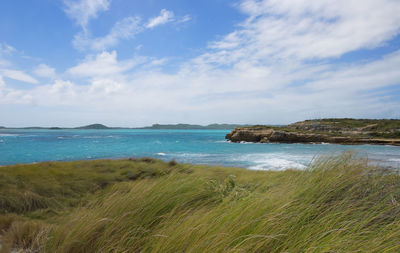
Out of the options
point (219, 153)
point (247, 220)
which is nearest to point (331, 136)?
point (219, 153)

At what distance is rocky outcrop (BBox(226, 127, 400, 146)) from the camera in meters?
43.9

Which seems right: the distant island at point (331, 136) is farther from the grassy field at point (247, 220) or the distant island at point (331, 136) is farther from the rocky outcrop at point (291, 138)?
the grassy field at point (247, 220)

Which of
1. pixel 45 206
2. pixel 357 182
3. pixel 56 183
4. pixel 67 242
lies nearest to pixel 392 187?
pixel 357 182

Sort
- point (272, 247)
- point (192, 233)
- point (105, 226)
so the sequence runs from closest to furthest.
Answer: point (272, 247), point (192, 233), point (105, 226)

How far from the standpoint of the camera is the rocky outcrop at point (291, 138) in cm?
4391

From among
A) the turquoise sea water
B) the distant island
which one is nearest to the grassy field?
the turquoise sea water

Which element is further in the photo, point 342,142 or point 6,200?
point 342,142

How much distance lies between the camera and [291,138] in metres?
51.6

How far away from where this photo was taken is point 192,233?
2020mm

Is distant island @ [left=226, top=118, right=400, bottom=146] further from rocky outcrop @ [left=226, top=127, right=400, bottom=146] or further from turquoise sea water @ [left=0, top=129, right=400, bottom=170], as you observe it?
turquoise sea water @ [left=0, top=129, right=400, bottom=170]

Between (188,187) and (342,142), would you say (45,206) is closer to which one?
(188,187)

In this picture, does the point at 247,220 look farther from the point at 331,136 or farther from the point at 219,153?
the point at 331,136

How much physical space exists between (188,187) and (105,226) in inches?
48.7

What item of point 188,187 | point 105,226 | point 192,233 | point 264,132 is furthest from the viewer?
point 264,132
